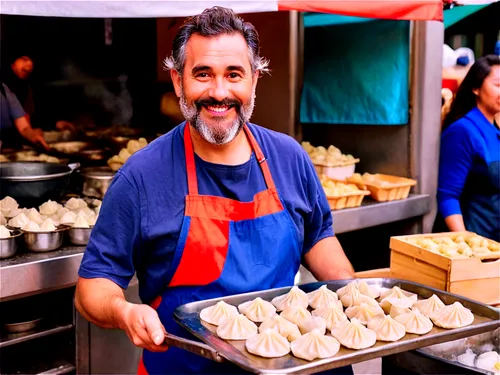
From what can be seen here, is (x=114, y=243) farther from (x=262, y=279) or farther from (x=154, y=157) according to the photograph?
(x=262, y=279)

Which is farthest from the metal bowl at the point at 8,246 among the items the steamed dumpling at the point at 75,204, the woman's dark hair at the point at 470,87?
the woman's dark hair at the point at 470,87

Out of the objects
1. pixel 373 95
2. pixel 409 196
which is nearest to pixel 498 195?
pixel 409 196

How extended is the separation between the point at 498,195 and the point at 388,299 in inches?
77.7

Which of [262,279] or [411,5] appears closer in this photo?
[262,279]

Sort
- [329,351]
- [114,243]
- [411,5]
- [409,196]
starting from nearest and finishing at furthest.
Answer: [329,351] → [114,243] → [411,5] → [409,196]

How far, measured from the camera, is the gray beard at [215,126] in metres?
1.99

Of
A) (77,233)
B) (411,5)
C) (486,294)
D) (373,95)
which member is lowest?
(486,294)

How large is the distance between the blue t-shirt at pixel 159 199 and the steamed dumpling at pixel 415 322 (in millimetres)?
440

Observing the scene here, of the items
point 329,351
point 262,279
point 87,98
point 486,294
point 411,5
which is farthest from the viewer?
point 87,98

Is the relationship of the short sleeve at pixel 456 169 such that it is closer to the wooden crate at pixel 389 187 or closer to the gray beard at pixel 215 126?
the wooden crate at pixel 389 187

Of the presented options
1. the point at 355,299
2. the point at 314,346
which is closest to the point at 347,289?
the point at 355,299

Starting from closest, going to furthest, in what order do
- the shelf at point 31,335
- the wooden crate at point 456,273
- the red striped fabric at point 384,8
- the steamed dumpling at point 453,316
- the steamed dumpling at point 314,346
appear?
the steamed dumpling at point 314,346
the steamed dumpling at point 453,316
the wooden crate at point 456,273
the shelf at point 31,335
the red striped fabric at point 384,8

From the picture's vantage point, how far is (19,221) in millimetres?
2938

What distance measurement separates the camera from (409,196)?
4.46m
